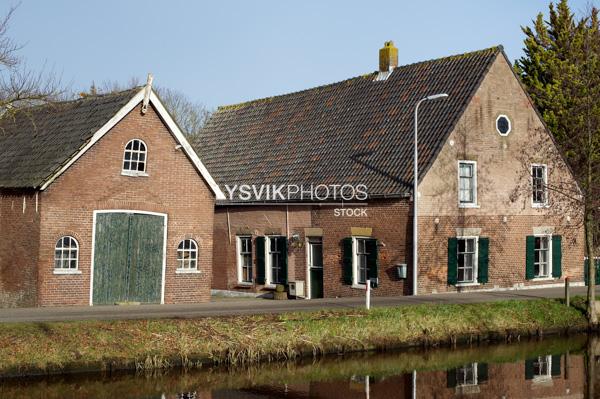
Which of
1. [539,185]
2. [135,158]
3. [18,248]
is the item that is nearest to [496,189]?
[539,185]

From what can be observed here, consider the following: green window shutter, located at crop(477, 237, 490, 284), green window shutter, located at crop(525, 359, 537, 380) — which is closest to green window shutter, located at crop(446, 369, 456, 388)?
green window shutter, located at crop(525, 359, 537, 380)

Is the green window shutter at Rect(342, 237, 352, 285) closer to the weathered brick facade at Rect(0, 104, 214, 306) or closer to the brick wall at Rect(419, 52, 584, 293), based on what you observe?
the brick wall at Rect(419, 52, 584, 293)

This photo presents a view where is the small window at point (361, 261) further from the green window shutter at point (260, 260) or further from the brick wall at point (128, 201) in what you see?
the brick wall at point (128, 201)

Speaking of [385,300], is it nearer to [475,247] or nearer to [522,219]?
[475,247]

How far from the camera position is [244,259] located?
3475 cm

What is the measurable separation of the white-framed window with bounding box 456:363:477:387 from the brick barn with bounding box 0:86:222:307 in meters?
9.63

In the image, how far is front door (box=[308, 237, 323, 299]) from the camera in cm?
3166

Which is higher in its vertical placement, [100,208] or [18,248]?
[100,208]

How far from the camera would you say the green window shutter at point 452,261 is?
29.3 m

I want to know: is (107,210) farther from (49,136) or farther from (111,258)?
(49,136)

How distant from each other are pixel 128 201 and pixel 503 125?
13.6m

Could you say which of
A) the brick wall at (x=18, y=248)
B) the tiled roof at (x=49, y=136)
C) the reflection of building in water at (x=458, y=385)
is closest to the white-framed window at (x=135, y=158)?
the tiled roof at (x=49, y=136)

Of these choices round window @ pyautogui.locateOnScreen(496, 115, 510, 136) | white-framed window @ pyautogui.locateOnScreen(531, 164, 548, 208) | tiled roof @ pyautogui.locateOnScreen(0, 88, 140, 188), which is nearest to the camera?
tiled roof @ pyautogui.locateOnScreen(0, 88, 140, 188)

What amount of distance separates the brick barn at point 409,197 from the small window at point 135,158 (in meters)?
7.55
